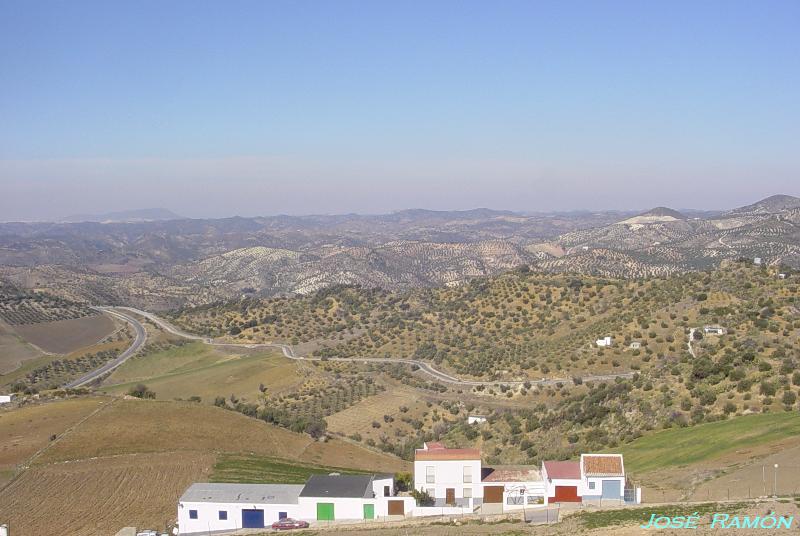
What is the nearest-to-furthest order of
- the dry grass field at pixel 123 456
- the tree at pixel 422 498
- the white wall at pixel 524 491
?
the white wall at pixel 524 491 → the tree at pixel 422 498 → the dry grass field at pixel 123 456

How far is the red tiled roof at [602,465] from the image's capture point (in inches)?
1202

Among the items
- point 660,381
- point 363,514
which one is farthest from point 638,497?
point 660,381

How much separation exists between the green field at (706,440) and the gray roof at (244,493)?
658 inches

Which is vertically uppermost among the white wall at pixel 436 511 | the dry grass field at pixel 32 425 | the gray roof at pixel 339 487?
the gray roof at pixel 339 487

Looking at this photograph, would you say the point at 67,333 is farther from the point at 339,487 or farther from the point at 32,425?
the point at 339,487

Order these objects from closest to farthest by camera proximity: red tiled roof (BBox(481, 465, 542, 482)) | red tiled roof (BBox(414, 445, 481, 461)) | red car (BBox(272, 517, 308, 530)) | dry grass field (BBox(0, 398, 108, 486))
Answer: red car (BBox(272, 517, 308, 530)) < red tiled roof (BBox(481, 465, 542, 482)) < red tiled roof (BBox(414, 445, 481, 461)) < dry grass field (BBox(0, 398, 108, 486))

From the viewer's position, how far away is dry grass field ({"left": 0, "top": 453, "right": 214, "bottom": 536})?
3297 centimetres

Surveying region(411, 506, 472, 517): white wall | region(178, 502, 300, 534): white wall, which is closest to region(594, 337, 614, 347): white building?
region(411, 506, 472, 517): white wall

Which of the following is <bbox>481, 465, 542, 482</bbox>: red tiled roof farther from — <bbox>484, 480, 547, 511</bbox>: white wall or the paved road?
the paved road

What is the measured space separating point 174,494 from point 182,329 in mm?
74785

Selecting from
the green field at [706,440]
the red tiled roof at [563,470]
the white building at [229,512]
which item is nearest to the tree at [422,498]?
the white building at [229,512]

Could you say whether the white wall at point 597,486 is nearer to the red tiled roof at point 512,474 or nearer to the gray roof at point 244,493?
the red tiled roof at point 512,474

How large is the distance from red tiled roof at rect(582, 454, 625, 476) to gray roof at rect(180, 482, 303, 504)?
13281mm

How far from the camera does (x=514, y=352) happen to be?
71562 millimetres
